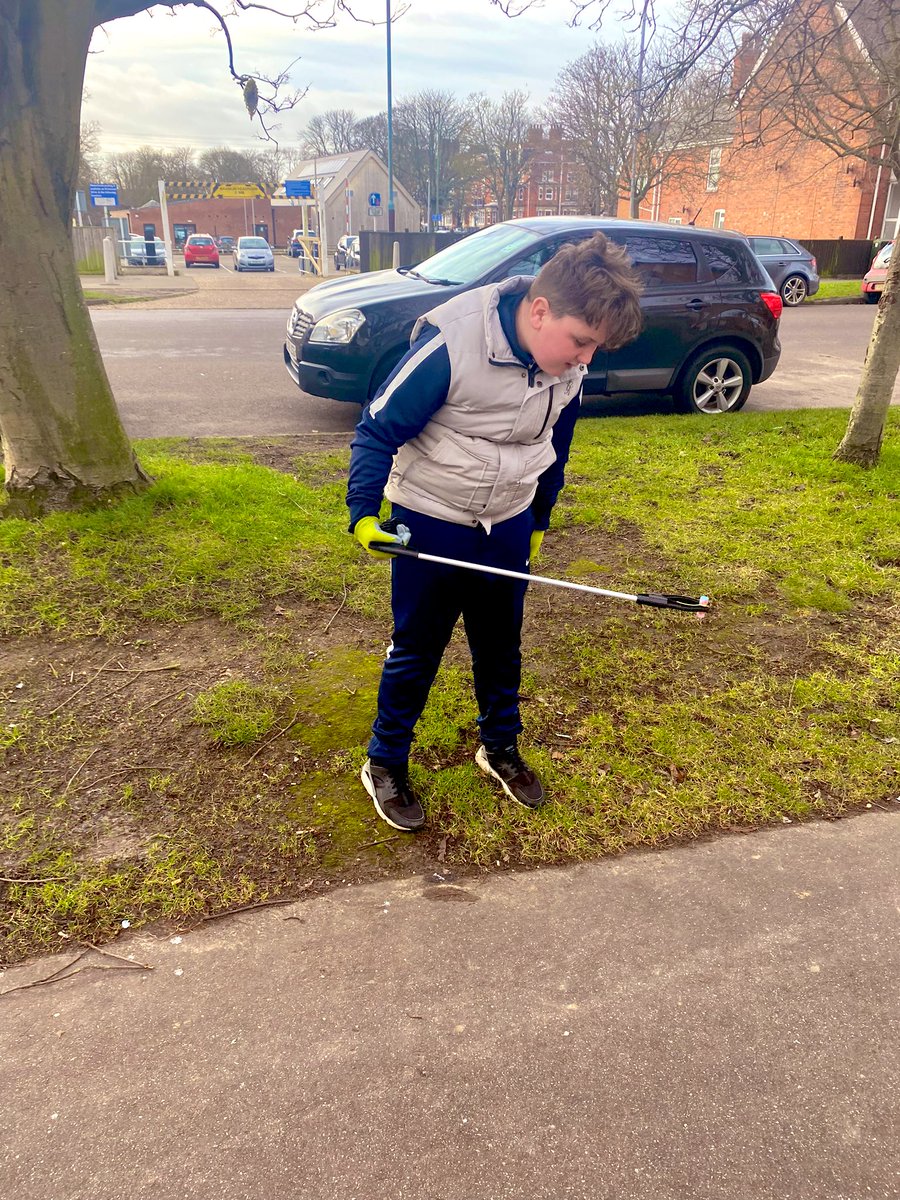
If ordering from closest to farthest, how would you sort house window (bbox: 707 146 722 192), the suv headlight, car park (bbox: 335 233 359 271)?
1. the suv headlight
2. house window (bbox: 707 146 722 192)
3. car park (bbox: 335 233 359 271)

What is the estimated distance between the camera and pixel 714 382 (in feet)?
28.1

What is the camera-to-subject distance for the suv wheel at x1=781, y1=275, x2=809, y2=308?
20.9m

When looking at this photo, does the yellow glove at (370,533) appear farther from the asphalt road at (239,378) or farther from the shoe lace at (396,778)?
the asphalt road at (239,378)

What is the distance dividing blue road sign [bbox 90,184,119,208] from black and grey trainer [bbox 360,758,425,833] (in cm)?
3758

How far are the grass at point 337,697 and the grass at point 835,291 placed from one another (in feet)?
63.9

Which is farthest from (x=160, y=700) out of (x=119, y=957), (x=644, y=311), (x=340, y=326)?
(x=644, y=311)

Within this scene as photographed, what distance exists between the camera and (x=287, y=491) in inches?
230

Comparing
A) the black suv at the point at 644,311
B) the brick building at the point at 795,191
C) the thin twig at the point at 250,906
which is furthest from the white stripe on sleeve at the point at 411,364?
the brick building at the point at 795,191

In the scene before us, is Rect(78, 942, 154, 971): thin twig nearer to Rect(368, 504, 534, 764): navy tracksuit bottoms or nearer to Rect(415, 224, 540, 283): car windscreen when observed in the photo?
Rect(368, 504, 534, 764): navy tracksuit bottoms

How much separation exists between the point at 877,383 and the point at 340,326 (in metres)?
4.45

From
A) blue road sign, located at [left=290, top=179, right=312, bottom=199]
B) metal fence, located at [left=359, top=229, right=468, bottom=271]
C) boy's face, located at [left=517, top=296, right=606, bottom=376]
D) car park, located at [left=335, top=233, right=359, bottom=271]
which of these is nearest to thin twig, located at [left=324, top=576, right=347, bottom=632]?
boy's face, located at [left=517, top=296, right=606, bottom=376]

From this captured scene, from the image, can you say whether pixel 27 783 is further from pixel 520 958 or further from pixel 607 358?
pixel 607 358

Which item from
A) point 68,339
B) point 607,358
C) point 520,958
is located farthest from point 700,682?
point 607,358

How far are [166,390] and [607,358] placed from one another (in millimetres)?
4852
